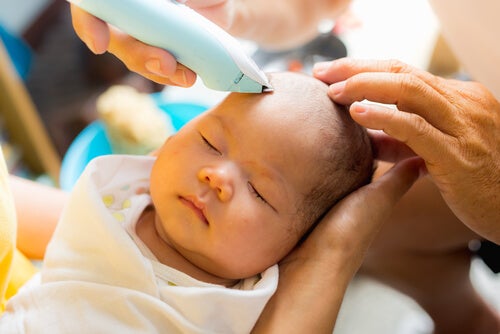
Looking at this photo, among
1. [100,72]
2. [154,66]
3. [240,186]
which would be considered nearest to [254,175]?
[240,186]

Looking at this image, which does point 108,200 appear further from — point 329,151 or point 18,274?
point 329,151

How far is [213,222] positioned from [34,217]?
0.43 metres

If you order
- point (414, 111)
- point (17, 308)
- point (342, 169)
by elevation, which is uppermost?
point (414, 111)

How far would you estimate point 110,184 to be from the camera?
1.00m

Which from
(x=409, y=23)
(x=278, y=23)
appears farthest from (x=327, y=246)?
(x=409, y=23)

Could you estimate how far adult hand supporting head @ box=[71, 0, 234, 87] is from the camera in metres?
0.69

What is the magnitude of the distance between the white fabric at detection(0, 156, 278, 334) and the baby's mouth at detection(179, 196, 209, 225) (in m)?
0.10

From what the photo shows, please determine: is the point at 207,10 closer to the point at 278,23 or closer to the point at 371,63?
the point at 371,63

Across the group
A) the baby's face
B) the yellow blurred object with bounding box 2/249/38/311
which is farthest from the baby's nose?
the yellow blurred object with bounding box 2/249/38/311

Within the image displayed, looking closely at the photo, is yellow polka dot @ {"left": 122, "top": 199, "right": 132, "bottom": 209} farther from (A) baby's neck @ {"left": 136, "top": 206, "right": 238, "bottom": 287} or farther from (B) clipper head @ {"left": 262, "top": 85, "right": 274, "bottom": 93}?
(B) clipper head @ {"left": 262, "top": 85, "right": 274, "bottom": 93}

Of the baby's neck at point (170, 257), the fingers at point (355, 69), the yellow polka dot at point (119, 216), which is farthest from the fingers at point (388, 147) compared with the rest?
the yellow polka dot at point (119, 216)

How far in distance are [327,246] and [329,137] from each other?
17 cm

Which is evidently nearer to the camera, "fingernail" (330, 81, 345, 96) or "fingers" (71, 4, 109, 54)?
"fingers" (71, 4, 109, 54)

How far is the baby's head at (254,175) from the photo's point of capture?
2.81 feet
